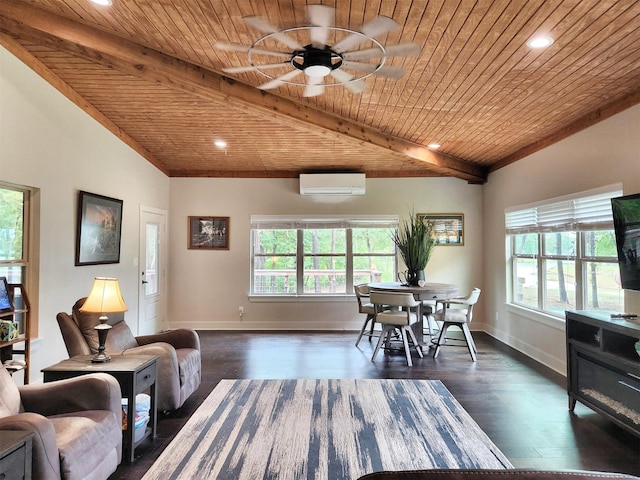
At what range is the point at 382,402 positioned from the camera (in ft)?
11.2

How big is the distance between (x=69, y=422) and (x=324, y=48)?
275 cm

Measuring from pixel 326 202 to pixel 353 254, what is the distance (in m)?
1.04

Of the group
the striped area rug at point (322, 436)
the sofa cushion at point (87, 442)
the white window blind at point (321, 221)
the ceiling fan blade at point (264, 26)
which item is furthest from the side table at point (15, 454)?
the white window blind at point (321, 221)

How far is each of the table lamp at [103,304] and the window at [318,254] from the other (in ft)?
13.8

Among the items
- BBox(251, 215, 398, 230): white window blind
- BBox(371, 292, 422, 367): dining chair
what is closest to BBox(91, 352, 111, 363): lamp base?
BBox(371, 292, 422, 367): dining chair

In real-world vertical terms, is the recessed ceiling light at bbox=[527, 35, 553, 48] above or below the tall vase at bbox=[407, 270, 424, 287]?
above

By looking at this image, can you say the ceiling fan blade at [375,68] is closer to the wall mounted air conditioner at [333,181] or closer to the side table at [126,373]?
the side table at [126,373]

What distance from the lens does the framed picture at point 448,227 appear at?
22.8 feet

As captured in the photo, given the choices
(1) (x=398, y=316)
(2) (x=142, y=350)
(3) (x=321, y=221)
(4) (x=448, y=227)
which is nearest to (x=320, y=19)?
(2) (x=142, y=350)

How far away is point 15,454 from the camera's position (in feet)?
5.36

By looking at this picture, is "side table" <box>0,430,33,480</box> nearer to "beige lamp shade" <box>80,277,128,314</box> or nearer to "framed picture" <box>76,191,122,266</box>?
"beige lamp shade" <box>80,277,128,314</box>

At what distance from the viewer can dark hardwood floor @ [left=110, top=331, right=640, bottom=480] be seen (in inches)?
108

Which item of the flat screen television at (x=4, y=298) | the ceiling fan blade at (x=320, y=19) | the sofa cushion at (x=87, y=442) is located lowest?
the sofa cushion at (x=87, y=442)

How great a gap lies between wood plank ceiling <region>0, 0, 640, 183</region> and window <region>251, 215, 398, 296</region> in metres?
1.31
